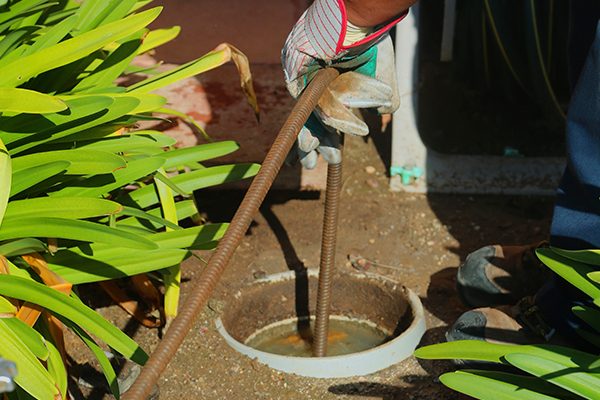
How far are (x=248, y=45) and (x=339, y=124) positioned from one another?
1.04 m

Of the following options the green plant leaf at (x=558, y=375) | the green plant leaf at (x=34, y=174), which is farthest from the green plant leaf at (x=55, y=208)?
the green plant leaf at (x=558, y=375)

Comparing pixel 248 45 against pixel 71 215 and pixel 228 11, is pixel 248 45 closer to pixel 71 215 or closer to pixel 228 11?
pixel 228 11

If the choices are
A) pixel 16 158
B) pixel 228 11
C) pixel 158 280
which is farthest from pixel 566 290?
pixel 228 11

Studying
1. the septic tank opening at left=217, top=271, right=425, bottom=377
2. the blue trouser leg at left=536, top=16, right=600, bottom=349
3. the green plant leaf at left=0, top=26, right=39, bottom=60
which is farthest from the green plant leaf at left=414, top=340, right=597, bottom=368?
the green plant leaf at left=0, top=26, right=39, bottom=60

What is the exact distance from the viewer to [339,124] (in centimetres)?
201

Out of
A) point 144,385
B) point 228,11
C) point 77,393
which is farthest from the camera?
point 228,11

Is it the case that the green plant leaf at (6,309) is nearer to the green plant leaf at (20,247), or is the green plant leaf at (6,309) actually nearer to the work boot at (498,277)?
the green plant leaf at (20,247)

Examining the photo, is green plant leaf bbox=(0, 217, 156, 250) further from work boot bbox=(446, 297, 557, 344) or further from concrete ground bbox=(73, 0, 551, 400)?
work boot bbox=(446, 297, 557, 344)

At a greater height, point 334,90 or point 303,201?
point 334,90

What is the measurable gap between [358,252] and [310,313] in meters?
0.25

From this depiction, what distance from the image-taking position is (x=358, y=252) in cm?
286

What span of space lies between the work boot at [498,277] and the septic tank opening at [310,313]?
15cm

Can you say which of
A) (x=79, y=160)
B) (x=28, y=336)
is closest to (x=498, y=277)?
(x=79, y=160)

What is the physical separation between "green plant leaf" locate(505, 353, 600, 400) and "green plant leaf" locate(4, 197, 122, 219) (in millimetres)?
857
